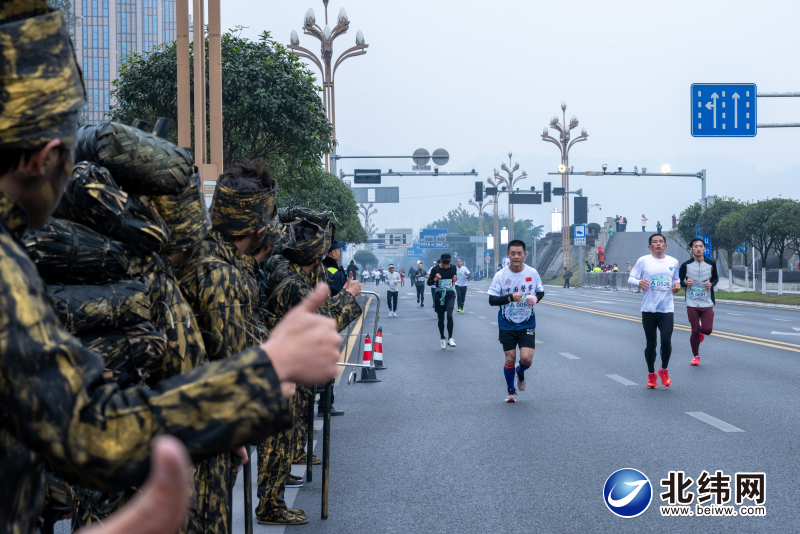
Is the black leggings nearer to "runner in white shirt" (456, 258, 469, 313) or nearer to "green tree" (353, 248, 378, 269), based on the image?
"runner in white shirt" (456, 258, 469, 313)

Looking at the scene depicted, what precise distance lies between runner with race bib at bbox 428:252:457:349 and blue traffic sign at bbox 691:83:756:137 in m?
9.58

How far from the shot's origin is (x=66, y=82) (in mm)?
1464

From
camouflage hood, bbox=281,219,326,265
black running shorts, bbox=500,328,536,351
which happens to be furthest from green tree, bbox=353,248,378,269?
camouflage hood, bbox=281,219,326,265

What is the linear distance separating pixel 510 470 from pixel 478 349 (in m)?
9.81

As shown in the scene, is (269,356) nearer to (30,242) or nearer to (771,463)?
(30,242)

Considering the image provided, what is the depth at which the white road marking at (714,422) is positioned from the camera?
7.82 metres

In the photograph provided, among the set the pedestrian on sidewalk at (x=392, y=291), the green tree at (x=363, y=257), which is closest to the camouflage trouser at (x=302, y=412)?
the pedestrian on sidewalk at (x=392, y=291)

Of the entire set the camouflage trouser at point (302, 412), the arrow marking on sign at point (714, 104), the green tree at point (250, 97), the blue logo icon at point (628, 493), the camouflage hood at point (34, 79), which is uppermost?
the arrow marking on sign at point (714, 104)

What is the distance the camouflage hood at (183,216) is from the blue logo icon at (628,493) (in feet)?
11.4

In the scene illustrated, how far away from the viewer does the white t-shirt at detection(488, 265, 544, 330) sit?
971 cm

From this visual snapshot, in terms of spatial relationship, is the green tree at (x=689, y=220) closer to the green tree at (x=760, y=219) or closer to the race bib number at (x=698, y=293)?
the green tree at (x=760, y=219)

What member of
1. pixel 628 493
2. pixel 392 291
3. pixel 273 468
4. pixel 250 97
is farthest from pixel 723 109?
pixel 273 468

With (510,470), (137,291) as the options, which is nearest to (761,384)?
(510,470)

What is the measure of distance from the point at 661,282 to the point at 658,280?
5cm
